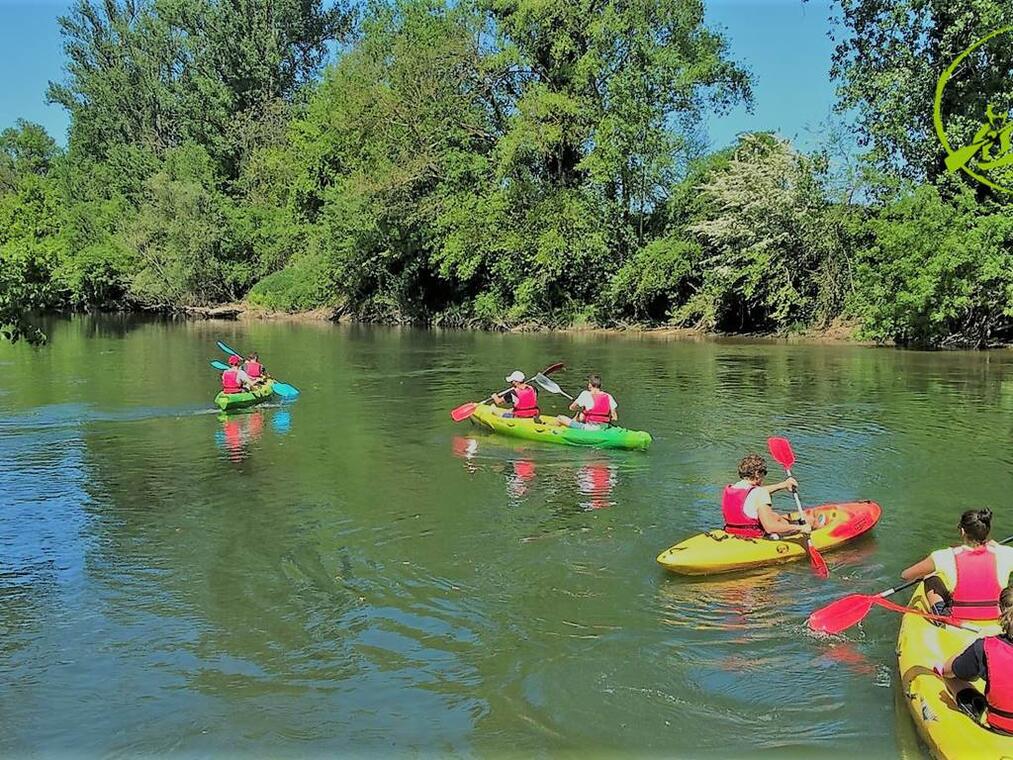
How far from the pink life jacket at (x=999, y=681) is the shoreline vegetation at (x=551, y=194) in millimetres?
22641

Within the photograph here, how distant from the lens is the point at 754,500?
825cm

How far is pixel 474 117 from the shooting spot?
37.0 m

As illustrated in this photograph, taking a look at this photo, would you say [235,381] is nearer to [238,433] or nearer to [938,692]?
[238,433]

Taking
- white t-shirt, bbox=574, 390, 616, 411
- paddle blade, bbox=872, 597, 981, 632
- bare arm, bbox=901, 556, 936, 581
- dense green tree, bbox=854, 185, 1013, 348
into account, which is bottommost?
paddle blade, bbox=872, 597, 981, 632

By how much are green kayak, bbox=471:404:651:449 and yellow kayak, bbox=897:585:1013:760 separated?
6.80m

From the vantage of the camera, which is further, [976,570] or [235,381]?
[235,381]

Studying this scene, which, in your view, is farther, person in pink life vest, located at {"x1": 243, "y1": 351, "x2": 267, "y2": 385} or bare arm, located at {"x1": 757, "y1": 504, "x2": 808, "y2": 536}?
person in pink life vest, located at {"x1": 243, "y1": 351, "x2": 267, "y2": 385}

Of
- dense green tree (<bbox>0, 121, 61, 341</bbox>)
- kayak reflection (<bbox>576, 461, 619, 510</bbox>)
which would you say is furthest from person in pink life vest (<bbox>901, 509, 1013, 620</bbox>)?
dense green tree (<bbox>0, 121, 61, 341</bbox>)

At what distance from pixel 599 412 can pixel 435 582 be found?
19.3 feet

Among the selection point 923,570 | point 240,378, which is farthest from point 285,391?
point 923,570

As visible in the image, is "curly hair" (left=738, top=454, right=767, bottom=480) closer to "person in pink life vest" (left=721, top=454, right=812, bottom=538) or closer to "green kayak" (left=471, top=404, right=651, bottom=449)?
"person in pink life vest" (left=721, top=454, right=812, bottom=538)

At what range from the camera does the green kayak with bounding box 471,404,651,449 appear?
13102 mm

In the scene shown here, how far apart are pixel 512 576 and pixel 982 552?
3734 millimetres

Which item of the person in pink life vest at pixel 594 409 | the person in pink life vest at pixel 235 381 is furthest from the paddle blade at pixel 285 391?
the person in pink life vest at pixel 594 409
